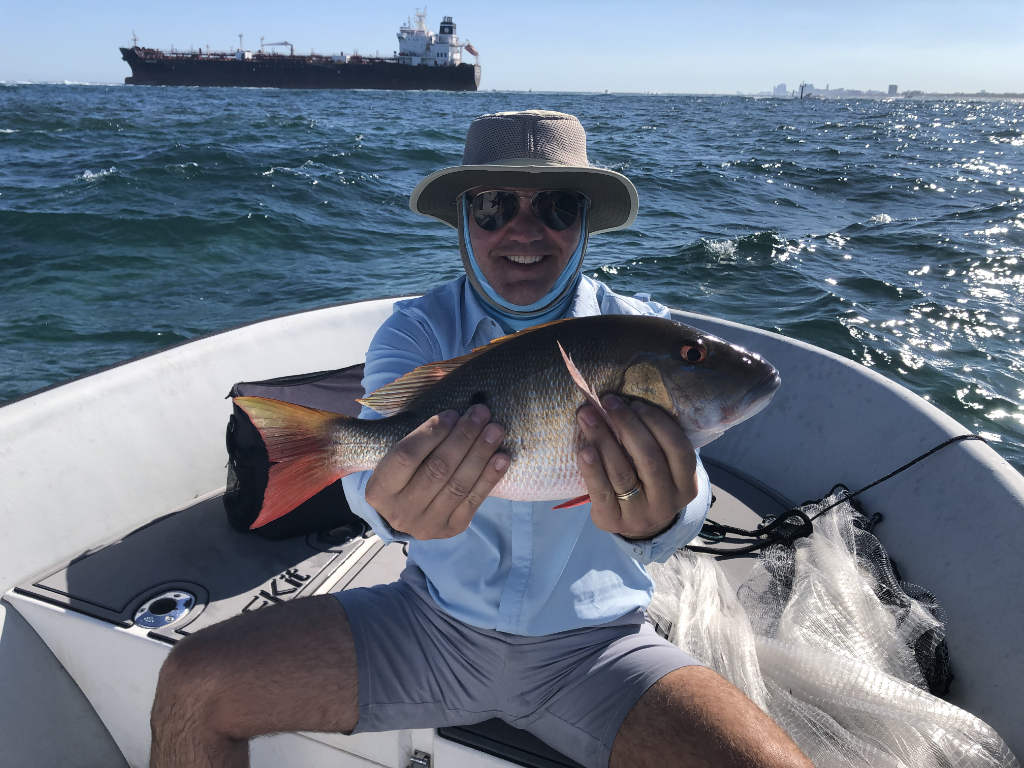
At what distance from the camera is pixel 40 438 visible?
119 inches

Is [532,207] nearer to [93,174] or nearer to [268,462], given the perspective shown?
[268,462]

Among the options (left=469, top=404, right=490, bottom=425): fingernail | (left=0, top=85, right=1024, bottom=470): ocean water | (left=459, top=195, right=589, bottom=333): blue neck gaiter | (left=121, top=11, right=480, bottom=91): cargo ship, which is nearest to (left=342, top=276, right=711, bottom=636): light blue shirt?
(left=459, top=195, right=589, bottom=333): blue neck gaiter

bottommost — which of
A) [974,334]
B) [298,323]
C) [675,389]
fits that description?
[974,334]

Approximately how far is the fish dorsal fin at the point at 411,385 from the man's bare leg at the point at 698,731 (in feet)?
3.68

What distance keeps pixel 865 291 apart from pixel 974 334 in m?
1.60

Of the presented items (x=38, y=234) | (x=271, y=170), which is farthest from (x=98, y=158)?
(x=38, y=234)

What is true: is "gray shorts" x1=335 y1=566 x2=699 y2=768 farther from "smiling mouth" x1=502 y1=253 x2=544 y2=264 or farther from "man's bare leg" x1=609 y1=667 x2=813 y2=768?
"smiling mouth" x1=502 y1=253 x2=544 y2=264

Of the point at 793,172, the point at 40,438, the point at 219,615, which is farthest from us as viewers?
the point at 793,172

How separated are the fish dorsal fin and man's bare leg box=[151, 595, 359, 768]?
80cm

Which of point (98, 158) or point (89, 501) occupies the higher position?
point (98, 158)

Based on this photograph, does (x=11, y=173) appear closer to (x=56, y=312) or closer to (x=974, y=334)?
(x=56, y=312)

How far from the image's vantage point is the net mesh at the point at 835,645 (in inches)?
81.3

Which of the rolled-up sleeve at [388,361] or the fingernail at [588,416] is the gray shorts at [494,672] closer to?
the rolled-up sleeve at [388,361]

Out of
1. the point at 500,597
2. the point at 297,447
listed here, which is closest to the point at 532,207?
the point at 297,447
